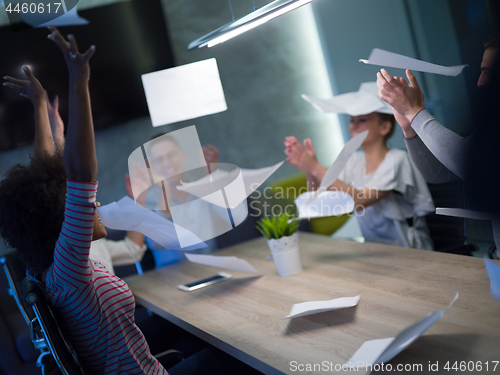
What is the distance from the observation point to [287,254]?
5.70ft

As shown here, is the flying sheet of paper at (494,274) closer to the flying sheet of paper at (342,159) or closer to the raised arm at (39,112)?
the flying sheet of paper at (342,159)

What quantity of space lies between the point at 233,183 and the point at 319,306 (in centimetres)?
77

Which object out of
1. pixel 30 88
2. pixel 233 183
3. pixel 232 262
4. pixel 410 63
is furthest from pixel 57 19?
pixel 410 63

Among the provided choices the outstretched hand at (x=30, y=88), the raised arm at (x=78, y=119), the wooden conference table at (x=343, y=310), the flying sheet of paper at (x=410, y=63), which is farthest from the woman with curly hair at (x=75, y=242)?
the flying sheet of paper at (x=410, y=63)

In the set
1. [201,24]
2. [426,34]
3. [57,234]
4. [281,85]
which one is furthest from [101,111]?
[426,34]

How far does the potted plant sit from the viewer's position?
5.68ft

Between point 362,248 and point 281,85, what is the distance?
2215mm

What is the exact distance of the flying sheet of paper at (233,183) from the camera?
186cm

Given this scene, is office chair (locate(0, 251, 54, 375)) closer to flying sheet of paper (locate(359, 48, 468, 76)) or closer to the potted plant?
the potted plant

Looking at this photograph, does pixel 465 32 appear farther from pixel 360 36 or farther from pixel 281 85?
pixel 281 85

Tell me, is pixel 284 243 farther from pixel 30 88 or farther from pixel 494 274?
pixel 30 88

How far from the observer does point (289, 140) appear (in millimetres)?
2098

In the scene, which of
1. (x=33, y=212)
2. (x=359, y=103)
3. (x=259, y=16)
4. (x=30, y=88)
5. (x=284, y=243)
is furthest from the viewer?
(x=359, y=103)

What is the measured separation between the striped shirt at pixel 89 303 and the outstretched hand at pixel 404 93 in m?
0.91
